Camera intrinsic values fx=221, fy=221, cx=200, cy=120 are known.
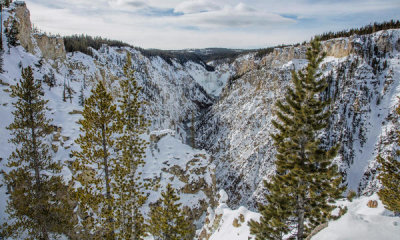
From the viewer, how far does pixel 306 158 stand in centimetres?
1180

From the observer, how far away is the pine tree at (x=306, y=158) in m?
11.3

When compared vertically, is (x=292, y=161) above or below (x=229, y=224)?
above

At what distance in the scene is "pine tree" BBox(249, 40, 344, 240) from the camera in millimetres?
11258

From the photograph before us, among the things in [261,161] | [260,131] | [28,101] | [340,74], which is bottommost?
[261,161]

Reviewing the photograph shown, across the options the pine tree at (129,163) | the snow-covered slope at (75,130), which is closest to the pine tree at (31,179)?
the snow-covered slope at (75,130)

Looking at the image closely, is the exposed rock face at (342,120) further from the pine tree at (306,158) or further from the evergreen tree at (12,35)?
the evergreen tree at (12,35)

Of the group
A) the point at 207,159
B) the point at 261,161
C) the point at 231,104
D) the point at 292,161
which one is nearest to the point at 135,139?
the point at 292,161

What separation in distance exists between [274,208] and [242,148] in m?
82.4

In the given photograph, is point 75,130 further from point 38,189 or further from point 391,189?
point 391,189

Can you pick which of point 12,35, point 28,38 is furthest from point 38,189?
point 28,38

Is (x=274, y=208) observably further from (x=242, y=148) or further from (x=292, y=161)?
(x=242, y=148)

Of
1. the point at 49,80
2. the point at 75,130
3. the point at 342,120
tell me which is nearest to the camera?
the point at 75,130

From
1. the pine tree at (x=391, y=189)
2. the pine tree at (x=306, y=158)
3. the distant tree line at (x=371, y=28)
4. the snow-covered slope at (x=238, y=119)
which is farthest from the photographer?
the distant tree line at (x=371, y=28)

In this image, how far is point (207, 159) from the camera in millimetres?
49438
